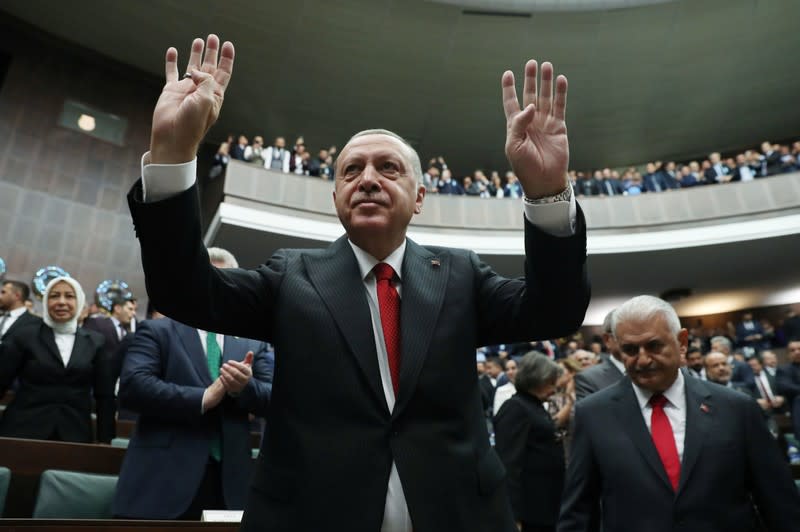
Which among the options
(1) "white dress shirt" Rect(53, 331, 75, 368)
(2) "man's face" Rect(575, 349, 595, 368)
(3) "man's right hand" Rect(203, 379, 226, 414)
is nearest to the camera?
(3) "man's right hand" Rect(203, 379, 226, 414)

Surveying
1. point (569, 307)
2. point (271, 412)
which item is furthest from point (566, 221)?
point (271, 412)

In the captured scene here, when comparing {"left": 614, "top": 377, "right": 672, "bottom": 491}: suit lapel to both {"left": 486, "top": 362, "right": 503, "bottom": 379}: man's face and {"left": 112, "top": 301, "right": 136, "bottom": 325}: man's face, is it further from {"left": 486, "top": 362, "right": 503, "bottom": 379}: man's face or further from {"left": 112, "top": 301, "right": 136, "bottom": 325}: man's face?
{"left": 112, "top": 301, "right": 136, "bottom": 325}: man's face

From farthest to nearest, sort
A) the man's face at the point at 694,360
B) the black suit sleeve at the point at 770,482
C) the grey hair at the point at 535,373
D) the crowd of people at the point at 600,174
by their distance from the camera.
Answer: the crowd of people at the point at 600,174
the man's face at the point at 694,360
the grey hair at the point at 535,373
the black suit sleeve at the point at 770,482

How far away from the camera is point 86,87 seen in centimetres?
1218

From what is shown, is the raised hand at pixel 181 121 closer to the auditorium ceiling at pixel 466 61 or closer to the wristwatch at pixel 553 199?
the wristwatch at pixel 553 199

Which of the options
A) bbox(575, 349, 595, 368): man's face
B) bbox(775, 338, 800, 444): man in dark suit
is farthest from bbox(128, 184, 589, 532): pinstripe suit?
bbox(775, 338, 800, 444): man in dark suit

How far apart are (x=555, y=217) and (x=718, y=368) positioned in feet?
15.5

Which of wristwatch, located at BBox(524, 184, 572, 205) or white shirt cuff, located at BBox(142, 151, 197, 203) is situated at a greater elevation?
wristwatch, located at BBox(524, 184, 572, 205)

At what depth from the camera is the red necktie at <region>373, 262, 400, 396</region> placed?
115 cm

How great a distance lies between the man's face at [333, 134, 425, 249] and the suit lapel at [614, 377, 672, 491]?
46.7 inches

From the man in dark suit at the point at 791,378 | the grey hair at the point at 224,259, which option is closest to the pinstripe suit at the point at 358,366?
the grey hair at the point at 224,259

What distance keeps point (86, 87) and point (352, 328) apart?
1321 centimetres

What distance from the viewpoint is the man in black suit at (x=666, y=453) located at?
1.83 m

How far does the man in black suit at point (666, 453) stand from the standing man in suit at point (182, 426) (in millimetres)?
1156
